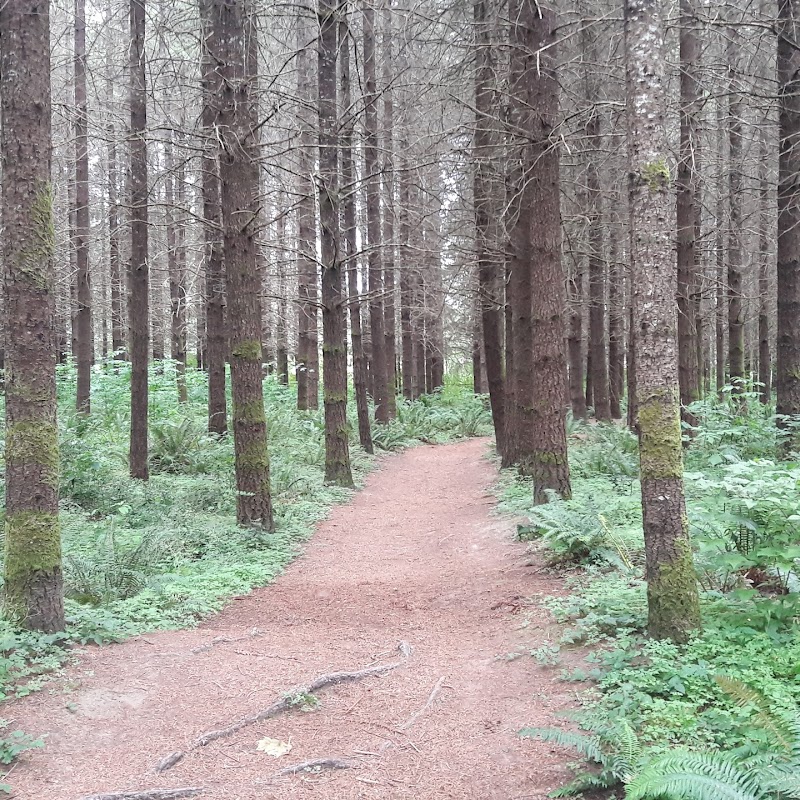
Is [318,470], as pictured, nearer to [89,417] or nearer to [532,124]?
[89,417]

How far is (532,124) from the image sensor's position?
888 centimetres

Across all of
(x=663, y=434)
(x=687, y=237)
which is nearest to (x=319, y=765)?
(x=663, y=434)

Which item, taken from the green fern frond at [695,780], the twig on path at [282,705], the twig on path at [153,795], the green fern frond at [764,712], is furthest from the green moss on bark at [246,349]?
the green fern frond at [695,780]

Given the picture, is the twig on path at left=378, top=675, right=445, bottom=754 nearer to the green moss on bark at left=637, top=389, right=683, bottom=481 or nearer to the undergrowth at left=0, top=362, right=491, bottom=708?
the green moss on bark at left=637, top=389, right=683, bottom=481

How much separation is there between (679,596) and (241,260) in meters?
6.46

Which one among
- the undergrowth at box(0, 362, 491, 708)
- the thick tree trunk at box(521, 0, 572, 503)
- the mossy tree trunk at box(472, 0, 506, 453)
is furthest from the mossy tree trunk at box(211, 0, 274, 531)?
the mossy tree trunk at box(472, 0, 506, 453)

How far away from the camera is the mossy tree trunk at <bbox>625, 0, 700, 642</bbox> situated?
13.9 feet

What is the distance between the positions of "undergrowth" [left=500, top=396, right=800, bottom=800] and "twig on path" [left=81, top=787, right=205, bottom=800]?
1.80m

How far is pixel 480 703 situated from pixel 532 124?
23.9 feet

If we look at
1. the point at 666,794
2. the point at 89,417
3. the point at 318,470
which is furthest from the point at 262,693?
the point at 89,417

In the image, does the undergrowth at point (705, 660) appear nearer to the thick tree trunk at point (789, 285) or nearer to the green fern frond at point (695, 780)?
the green fern frond at point (695, 780)

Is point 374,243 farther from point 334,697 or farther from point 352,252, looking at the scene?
point 334,697

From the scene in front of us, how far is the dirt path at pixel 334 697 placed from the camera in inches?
142

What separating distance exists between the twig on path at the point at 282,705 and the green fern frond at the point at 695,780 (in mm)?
2348
